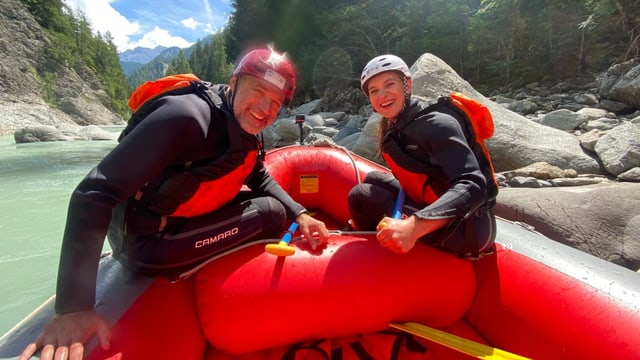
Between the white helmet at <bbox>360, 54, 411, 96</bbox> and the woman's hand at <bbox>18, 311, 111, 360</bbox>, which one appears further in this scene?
the white helmet at <bbox>360, 54, 411, 96</bbox>

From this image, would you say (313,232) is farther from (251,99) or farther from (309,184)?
(309,184)

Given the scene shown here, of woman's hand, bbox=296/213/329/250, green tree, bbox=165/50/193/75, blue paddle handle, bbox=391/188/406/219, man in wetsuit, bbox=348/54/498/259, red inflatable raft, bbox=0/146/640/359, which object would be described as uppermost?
green tree, bbox=165/50/193/75

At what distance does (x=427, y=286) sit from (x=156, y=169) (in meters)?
1.20

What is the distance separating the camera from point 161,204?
1493 millimetres

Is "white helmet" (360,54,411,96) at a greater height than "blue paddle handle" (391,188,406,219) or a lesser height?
greater

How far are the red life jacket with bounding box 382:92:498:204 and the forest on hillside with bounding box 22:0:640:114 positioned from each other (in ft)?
46.8

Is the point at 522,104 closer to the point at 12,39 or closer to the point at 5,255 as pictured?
the point at 5,255

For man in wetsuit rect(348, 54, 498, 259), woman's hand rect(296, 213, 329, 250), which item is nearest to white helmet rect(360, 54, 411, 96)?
man in wetsuit rect(348, 54, 498, 259)

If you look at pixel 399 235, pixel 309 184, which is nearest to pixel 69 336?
pixel 399 235

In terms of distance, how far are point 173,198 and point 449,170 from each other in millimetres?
1150

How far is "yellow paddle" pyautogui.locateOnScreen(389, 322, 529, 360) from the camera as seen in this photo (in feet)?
4.44

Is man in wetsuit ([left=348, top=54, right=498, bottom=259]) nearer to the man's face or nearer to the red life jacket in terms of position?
the red life jacket

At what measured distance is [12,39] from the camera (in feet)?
94.9

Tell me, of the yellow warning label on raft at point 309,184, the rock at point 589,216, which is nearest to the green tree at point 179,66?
the yellow warning label on raft at point 309,184
